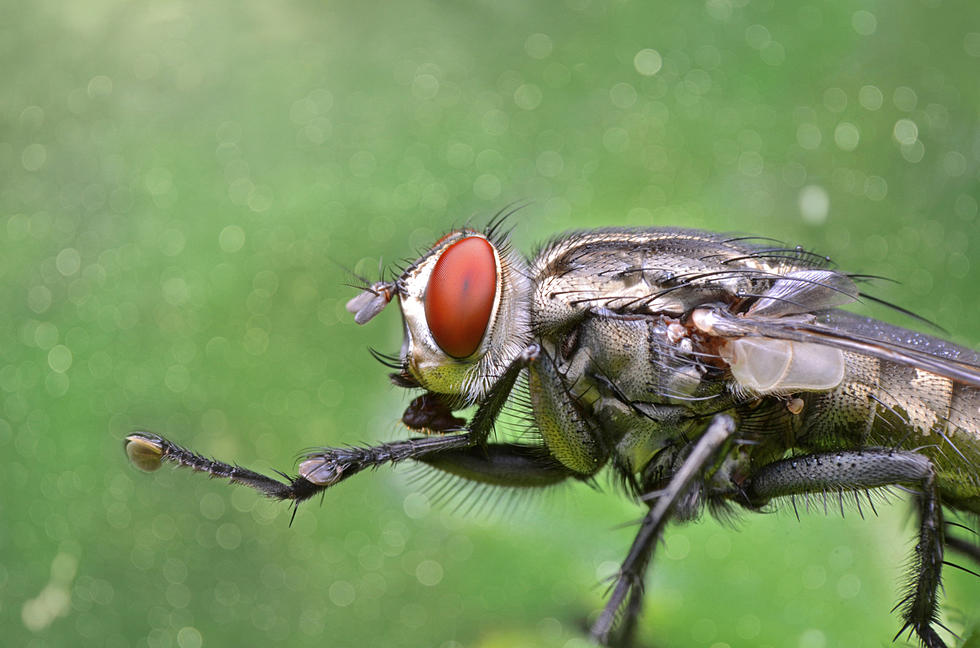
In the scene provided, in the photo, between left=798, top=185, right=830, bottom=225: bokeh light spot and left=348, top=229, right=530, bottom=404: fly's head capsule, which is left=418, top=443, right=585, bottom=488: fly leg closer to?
left=348, top=229, right=530, bottom=404: fly's head capsule

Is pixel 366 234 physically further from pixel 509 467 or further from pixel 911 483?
pixel 911 483

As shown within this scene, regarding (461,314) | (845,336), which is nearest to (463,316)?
(461,314)

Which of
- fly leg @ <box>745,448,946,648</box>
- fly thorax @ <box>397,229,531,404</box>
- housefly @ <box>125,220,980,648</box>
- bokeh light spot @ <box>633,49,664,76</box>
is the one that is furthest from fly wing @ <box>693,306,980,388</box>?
bokeh light spot @ <box>633,49,664,76</box>

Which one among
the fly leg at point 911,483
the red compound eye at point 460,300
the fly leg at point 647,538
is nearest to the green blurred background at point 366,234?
the fly leg at point 647,538

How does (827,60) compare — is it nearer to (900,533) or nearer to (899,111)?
(899,111)

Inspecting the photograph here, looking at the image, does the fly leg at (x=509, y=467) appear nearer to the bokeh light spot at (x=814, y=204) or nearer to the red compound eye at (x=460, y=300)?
the red compound eye at (x=460, y=300)

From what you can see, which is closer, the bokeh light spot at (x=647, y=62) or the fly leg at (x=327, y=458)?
the fly leg at (x=327, y=458)
